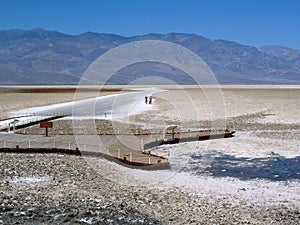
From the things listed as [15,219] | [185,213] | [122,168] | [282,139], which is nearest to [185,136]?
[282,139]

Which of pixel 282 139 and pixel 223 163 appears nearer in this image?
pixel 223 163

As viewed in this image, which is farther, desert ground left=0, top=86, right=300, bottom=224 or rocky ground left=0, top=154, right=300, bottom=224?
desert ground left=0, top=86, right=300, bottom=224

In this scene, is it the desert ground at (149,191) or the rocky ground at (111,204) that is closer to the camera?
the rocky ground at (111,204)

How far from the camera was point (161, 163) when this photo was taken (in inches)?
688

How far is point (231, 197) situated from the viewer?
12992 millimetres

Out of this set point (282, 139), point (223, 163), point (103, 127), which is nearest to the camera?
point (223, 163)

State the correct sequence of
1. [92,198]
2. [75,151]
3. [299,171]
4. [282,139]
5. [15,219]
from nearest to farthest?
[15,219], [92,198], [299,171], [75,151], [282,139]

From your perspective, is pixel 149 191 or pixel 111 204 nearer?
pixel 111 204

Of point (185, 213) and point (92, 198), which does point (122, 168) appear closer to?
point (92, 198)

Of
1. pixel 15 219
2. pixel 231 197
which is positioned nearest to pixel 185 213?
pixel 231 197

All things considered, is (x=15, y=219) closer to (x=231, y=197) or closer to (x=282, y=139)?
(x=231, y=197)

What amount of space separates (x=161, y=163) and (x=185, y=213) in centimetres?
619

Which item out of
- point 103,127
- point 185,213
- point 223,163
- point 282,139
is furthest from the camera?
point 103,127

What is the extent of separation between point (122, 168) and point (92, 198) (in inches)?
179
